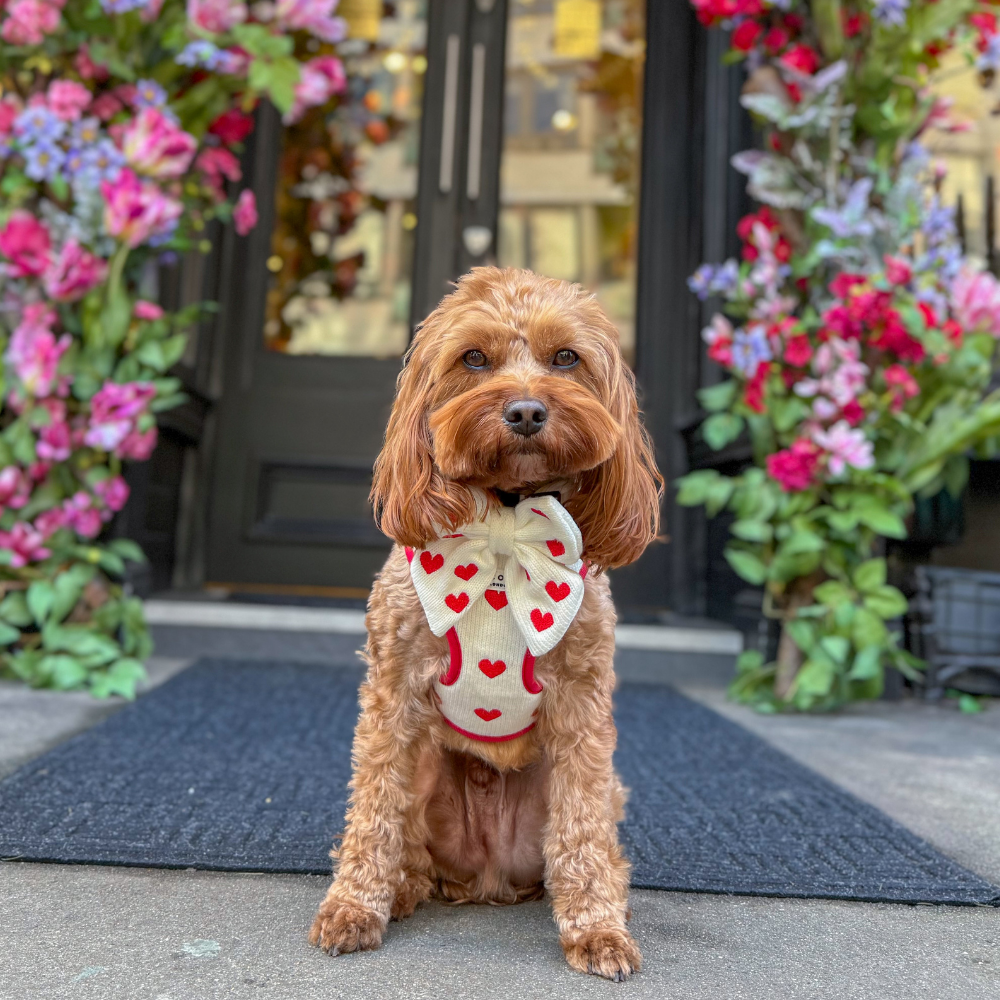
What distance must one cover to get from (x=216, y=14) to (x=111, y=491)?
1558mm

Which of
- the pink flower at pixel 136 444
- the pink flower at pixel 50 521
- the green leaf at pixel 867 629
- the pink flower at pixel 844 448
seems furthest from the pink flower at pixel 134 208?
the green leaf at pixel 867 629

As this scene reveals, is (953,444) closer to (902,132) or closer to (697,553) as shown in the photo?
(902,132)

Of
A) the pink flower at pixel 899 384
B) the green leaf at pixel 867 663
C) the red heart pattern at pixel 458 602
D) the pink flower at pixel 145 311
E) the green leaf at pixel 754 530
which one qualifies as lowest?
the green leaf at pixel 867 663

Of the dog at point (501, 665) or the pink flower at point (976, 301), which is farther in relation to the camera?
the pink flower at point (976, 301)

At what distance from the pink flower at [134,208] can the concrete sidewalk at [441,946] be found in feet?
6.52

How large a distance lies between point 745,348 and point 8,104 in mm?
2462

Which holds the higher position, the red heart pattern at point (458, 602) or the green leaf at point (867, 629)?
the red heart pattern at point (458, 602)

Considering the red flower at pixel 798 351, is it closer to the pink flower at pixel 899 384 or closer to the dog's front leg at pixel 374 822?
the pink flower at pixel 899 384

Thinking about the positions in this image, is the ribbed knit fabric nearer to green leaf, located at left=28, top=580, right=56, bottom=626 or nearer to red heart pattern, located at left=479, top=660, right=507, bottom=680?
red heart pattern, located at left=479, top=660, right=507, bottom=680

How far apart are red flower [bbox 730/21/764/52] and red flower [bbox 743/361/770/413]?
1.15 metres

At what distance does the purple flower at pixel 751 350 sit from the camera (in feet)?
10.1

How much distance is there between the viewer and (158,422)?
3736mm

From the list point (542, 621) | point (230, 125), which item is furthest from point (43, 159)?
point (542, 621)

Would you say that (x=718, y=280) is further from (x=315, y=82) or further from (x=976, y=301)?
(x=315, y=82)
